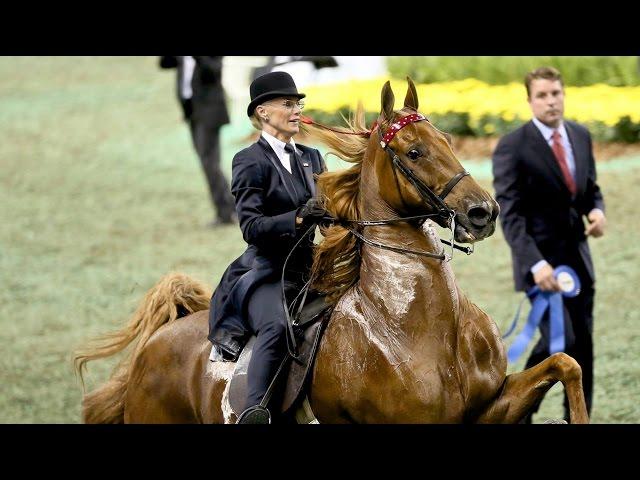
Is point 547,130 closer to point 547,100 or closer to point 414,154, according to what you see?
point 547,100

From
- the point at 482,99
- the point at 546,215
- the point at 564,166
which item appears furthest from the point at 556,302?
the point at 482,99

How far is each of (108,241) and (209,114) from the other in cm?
204

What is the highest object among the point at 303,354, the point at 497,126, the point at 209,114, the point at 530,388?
the point at 209,114

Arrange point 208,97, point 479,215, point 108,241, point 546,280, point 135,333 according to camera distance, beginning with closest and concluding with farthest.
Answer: point 479,215, point 135,333, point 546,280, point 208,97, point 108,241

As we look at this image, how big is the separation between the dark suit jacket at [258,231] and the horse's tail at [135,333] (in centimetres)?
79

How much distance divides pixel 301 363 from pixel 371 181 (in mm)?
957

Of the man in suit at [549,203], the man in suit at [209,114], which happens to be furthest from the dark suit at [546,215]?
the man in suit at [209,114]

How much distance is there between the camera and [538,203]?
26.5 feet

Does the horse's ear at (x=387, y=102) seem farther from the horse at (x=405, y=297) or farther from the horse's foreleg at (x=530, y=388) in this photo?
the horse's foreleg at (x=530, y=388)

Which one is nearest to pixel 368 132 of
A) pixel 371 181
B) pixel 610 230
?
pixel 371 181

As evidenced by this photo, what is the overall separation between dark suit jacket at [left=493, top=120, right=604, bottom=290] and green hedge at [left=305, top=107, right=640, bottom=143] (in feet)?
23.0

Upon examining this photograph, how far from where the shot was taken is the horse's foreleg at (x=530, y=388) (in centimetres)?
568

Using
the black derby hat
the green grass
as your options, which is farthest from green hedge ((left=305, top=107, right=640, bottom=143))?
the black derby hat

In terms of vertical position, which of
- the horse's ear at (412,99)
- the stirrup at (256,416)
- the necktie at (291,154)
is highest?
the horse's ear at (412,99)
